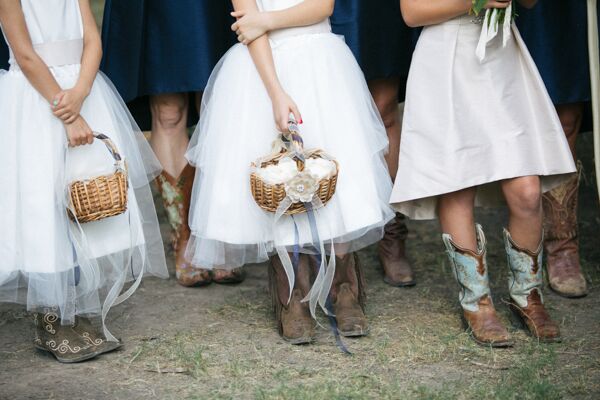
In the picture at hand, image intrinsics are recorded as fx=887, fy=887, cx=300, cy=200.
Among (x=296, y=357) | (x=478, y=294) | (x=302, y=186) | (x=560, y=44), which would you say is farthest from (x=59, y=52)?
(x=560, y=44)

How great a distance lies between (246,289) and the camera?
4.05 metres

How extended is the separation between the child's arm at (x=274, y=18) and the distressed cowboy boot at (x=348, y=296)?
0.93m

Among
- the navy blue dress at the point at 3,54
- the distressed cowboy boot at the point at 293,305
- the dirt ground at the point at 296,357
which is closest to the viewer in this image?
the dirt ground at the point at 296,357

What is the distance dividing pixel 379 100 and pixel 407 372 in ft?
4.63

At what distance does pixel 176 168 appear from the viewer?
409cm

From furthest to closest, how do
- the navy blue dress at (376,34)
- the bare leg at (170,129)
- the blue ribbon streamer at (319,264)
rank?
the bare leg at (170,129) < the navy blue dress at (376,34) < the blue ribbon streamer at (319,264)

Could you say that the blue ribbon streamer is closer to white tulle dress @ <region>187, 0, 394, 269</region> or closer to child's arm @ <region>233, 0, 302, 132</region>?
white tulle dress @ <region>187, 0, 394, 269</region>

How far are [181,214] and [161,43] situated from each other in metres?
0.79

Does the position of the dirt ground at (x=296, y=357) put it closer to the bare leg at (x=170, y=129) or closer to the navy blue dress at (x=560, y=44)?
the bare leg at (x=170, y=129)

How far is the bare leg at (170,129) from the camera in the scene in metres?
4.04

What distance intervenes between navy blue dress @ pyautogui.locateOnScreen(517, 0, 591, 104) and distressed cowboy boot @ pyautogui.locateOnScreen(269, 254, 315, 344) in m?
1.32

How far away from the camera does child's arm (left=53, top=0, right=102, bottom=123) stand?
3.05 metres

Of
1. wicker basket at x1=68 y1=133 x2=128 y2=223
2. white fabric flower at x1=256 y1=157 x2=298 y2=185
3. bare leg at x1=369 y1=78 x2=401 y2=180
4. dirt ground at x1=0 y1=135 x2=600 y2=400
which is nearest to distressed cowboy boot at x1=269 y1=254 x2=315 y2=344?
dirt ground at x1=0 y1=135 x2=600 y2=400

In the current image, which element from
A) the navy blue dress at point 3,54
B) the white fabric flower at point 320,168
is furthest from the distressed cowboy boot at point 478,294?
the navy blue dress at point 3,54
